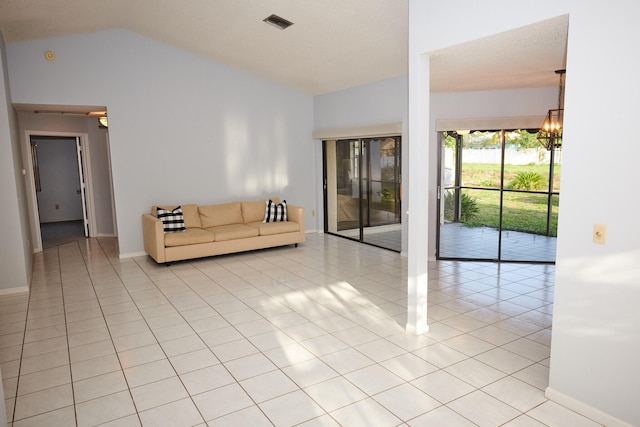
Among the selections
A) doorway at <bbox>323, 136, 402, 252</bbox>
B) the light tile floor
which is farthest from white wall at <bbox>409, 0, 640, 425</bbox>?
doorway at <bbox>323, 136, 402, 252</bbox>

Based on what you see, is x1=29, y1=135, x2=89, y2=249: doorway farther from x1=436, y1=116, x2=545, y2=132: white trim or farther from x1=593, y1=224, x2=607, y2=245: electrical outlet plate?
x1=593, y1=224, x2=607, y2=245: electrical outlet plate

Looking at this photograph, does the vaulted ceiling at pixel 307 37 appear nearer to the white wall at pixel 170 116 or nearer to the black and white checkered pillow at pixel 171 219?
the white wall at pixel 170 116

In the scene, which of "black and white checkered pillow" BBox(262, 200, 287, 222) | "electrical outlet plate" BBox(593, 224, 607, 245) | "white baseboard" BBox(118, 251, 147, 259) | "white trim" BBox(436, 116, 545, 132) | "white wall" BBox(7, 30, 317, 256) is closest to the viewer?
"electrical outlet plate" BBox(593, 224, 607, 245)

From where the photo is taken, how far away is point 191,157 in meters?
7.18

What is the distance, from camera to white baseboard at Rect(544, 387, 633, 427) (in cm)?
244

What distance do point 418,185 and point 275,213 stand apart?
13.8ft

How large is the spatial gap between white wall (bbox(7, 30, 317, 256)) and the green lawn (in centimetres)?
338

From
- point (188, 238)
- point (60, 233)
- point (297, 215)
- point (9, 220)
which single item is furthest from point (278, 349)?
point (60, 233)

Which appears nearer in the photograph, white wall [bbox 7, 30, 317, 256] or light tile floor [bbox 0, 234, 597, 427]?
light tile floor [bbox 0, 234, 597, 427]

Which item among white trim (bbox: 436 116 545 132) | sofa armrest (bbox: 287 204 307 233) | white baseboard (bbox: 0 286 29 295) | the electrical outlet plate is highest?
white trim (bbox: 436 116 545 132)

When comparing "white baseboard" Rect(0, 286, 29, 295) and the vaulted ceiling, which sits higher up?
the vaulted ceiling

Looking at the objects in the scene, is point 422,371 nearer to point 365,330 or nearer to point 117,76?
point 365,330

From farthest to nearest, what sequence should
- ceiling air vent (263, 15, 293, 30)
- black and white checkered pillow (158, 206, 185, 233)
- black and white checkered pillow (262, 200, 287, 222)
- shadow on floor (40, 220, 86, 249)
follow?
shadow on floor (40, 220, 86, 249) → black and white checkered pillow (262, 200, 287, 222) → black and white checkered pillow (158, 206, 185, 233) → ceiling air vent (263, 15, 293, 30)

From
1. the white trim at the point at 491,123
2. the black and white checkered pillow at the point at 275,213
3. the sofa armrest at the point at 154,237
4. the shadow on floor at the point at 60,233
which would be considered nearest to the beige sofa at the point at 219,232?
the sofa armrest at the point at 154,237
